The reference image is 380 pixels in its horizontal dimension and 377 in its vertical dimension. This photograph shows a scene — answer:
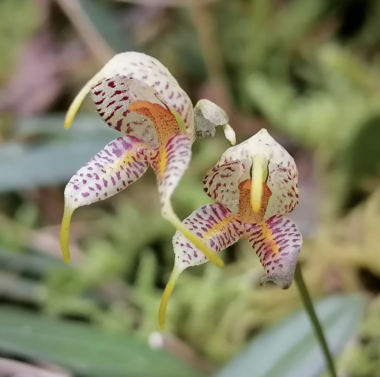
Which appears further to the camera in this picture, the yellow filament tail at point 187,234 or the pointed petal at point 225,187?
the pointed petal at point 225,187

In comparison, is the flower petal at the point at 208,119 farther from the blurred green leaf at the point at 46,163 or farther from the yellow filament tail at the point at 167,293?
the blurred green leaf at the point at 46,163

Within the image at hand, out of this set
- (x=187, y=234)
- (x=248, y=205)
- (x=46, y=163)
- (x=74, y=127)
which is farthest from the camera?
(x=74, y=127)

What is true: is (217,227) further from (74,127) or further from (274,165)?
(74,127)

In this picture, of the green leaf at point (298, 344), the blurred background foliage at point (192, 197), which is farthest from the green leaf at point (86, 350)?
the green leaf at point (298, 344)

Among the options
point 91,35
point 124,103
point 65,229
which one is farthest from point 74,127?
point 65,229

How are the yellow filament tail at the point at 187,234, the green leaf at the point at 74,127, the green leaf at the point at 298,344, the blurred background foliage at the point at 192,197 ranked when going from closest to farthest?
the yellow filament tail at the point at 187,234 < the green leaf at the point at 298,344 < the blurred background foliage at the point at 192,197 < the green leaf at the point at 74,127

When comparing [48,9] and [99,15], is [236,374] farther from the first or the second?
[48,9]

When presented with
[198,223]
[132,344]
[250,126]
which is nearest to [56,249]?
[132,344]

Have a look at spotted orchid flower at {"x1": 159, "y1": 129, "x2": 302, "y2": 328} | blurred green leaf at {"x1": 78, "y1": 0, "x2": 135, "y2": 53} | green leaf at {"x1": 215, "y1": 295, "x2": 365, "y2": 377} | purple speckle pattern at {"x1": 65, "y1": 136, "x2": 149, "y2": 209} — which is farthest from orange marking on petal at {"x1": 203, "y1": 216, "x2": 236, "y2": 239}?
blurred green leaf at {"x1": 78, "y1": 0, "x2": 135, "y2": 53}
